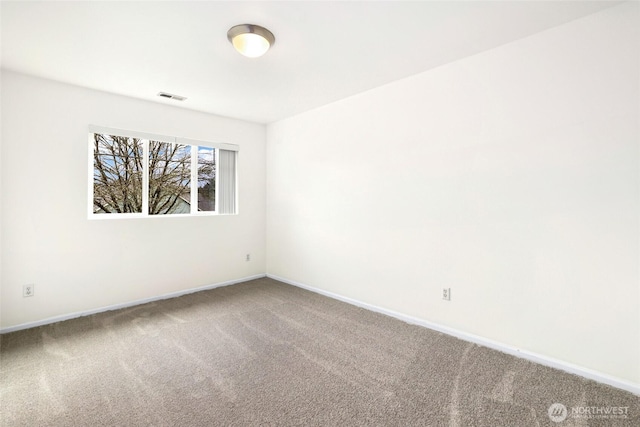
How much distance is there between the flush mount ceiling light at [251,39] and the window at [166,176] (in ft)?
6.82

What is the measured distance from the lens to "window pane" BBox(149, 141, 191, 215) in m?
4.37

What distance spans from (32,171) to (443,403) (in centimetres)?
404

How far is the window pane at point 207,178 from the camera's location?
14.3ft

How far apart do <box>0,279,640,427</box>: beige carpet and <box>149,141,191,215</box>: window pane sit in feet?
5.89

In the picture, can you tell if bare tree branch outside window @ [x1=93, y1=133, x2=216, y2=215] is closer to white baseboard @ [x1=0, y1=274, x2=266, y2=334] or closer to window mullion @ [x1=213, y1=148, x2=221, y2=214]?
window mullion @ [x1=213, y1=148, x2=221, y2=214]

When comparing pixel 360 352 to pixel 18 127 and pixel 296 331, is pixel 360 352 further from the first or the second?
pixel 18 127

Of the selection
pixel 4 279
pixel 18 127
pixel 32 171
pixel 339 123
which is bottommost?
pixel 4 279

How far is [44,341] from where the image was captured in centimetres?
266

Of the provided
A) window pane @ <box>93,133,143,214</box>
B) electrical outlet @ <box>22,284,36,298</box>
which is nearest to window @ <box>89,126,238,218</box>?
window pane @ <box>93,133,143,214</box>

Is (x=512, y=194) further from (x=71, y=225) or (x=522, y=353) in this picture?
(x=71, y=225)

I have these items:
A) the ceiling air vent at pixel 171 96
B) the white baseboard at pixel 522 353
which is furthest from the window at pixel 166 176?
the white baseboard at pixel 522 353

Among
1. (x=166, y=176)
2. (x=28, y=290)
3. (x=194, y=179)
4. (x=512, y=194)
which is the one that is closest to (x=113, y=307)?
(x=28, y=290)

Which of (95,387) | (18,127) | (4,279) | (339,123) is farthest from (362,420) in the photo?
(18,127)

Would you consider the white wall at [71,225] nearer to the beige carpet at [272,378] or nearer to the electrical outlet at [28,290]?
the electrical outlet at [28,290]
